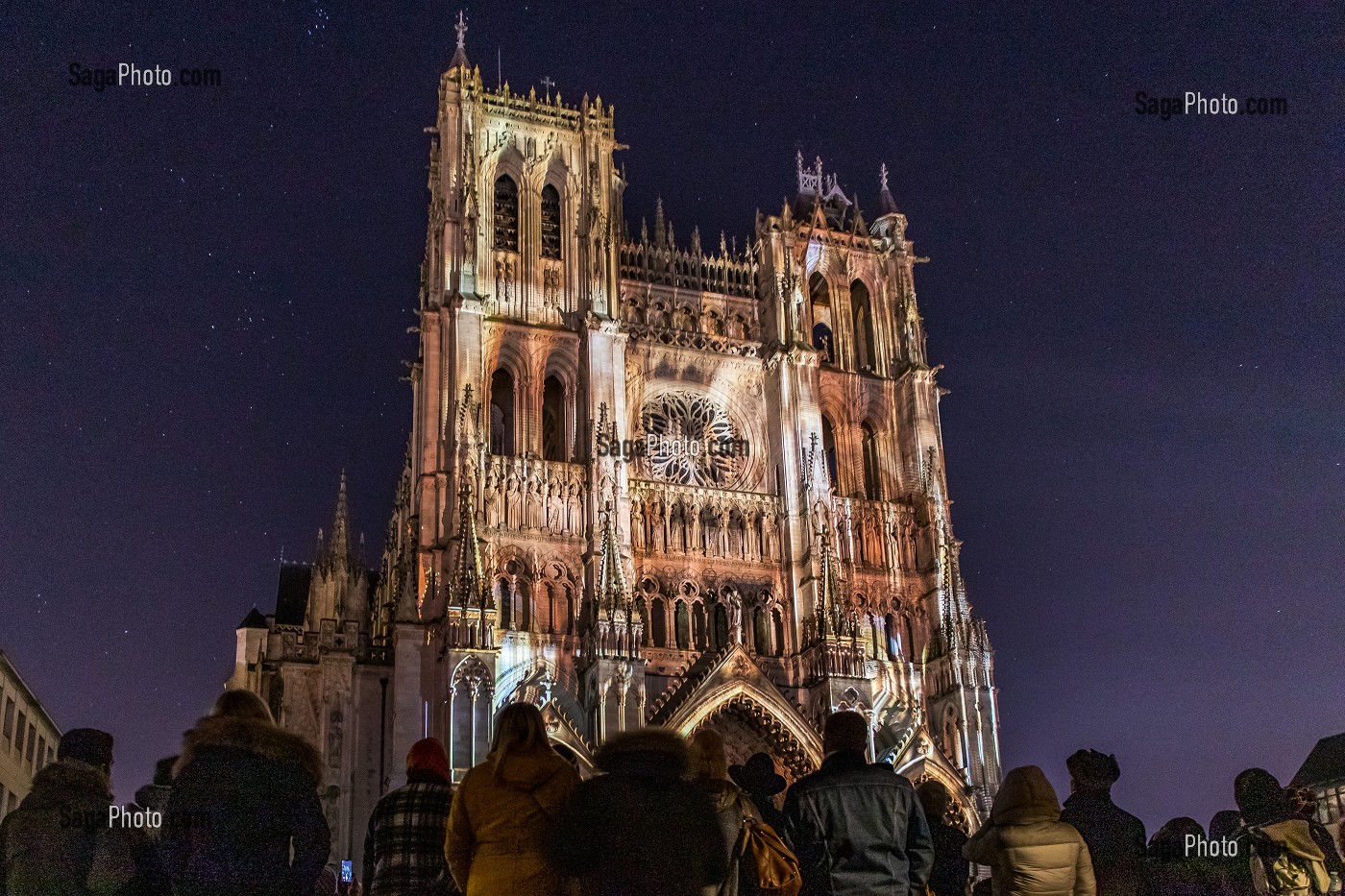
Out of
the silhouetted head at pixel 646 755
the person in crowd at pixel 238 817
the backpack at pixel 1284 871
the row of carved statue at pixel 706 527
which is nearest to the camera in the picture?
the silhouetted head at pixel 646 755

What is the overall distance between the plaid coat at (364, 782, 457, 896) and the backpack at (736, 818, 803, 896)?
176cm

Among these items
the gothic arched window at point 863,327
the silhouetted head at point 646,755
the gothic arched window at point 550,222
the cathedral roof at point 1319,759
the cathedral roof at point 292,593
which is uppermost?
the gothic arched window at point 550,222

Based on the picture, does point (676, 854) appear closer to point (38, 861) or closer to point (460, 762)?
point (38, 861)

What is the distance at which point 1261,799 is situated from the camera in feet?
28.0

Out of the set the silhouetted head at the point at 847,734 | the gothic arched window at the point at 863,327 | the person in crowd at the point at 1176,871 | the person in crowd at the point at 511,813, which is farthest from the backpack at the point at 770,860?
the gothic arched window at the point at 863,327

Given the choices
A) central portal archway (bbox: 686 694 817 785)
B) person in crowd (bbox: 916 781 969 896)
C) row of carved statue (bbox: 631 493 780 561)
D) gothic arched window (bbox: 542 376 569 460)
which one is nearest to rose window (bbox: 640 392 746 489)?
row of carved statue (bbox: 631 493 780 561)

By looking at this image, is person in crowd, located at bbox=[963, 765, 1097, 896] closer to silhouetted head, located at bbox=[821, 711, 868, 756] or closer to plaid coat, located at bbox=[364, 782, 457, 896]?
silhouetted head, located at bbox=[821, 711, 868, 756]

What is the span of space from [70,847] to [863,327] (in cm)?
4004

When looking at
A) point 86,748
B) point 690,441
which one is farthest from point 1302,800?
point 690,441

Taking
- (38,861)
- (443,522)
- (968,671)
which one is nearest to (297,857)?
(38,861)

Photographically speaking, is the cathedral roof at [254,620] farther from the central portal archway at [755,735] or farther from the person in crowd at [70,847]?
the person in crowd at [70,847]

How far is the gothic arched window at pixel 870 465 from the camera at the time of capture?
42.6 meters

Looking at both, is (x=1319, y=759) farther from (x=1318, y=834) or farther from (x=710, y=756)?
(x=710, y=756)

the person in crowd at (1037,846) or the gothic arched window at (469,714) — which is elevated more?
the gothic arched window at (469,714)
